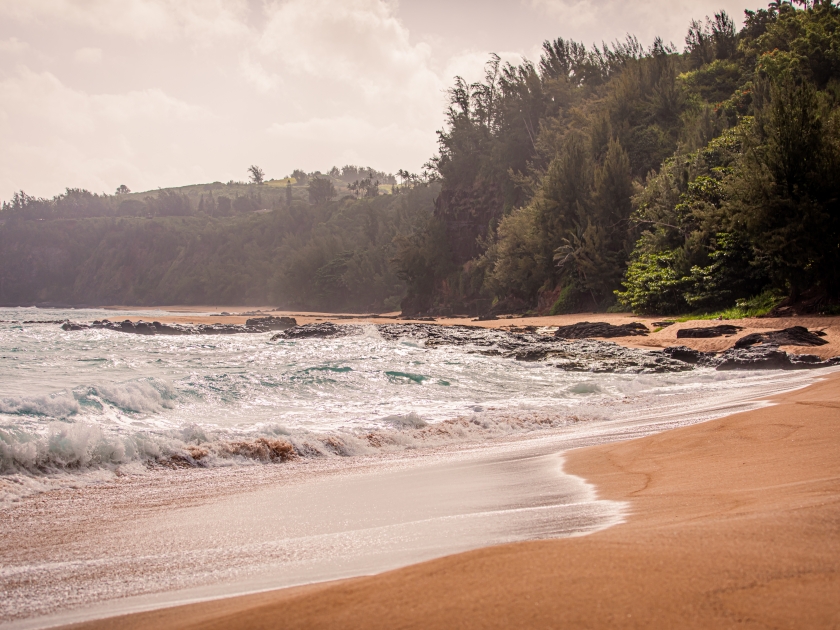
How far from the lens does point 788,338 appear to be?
14562 mm

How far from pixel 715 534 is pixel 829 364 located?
1269cm

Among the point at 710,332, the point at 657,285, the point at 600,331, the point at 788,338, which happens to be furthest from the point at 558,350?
the point at 657,285

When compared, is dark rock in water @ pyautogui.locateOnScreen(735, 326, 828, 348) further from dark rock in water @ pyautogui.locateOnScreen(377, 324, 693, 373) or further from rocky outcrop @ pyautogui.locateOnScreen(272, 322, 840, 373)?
dark rock in water @ pyautogui.locateOnScreen(377, 324, 693, 373)

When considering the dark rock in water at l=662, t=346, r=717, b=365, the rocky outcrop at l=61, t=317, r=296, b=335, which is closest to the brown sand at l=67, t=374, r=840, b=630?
the dark rock in water at l=662, t=346, r=717, b=365

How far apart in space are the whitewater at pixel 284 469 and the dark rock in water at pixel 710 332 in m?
4.62

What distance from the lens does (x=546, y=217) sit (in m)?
35.9

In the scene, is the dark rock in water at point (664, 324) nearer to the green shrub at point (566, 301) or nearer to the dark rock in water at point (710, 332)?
the dark rock in water at point (710, 332)

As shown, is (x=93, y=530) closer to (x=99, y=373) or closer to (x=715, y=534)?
(x=715, y=534)

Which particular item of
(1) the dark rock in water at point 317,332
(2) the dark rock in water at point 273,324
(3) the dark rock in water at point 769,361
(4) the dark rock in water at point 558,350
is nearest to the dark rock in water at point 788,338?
(3) the dark rock in water at point 769,361

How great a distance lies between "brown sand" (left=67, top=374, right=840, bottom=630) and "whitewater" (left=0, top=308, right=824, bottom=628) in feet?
1.73

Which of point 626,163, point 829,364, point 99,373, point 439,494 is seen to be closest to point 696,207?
point 626,163

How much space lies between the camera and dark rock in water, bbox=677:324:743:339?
1722 cm

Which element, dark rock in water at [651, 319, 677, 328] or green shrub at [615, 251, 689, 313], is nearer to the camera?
dark rock in water at [651, 319, 677, 328]

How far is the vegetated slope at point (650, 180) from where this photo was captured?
17.8 meters
